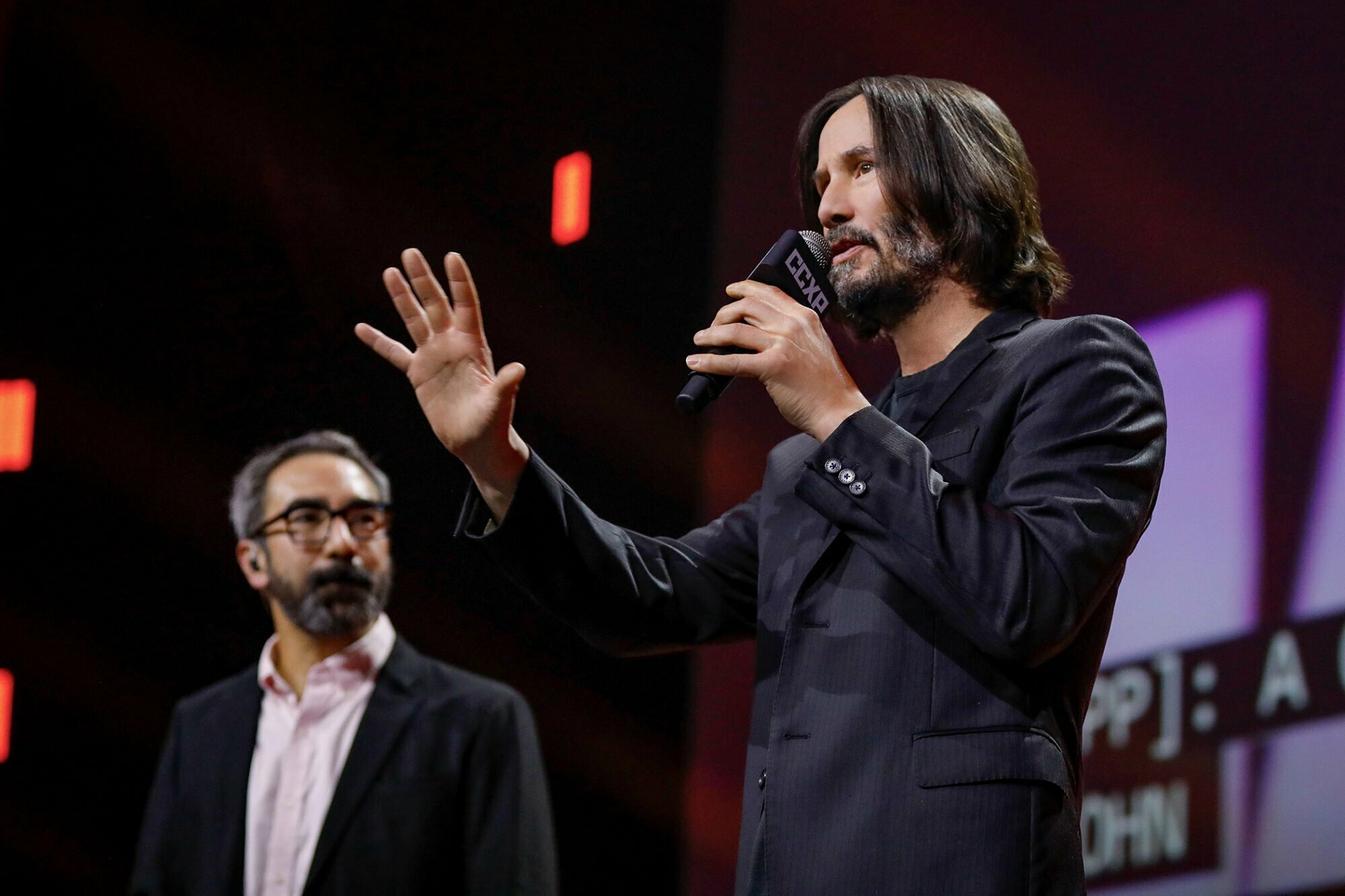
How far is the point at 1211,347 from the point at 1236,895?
866mm

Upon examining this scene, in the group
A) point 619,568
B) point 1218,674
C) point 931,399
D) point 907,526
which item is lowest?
point 1218,674

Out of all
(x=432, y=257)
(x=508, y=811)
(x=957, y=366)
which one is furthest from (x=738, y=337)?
(x=432, y=257)

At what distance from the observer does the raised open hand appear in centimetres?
155

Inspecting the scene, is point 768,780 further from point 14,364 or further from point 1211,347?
point 14,364

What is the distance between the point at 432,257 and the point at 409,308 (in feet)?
4.99

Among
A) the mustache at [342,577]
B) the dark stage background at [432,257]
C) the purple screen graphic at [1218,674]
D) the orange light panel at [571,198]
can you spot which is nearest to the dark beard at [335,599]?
the mustache at [342,577]

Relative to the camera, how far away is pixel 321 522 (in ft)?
10.6

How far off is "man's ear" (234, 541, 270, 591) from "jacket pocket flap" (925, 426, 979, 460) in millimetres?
2118

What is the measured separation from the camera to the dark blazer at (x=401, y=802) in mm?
2719

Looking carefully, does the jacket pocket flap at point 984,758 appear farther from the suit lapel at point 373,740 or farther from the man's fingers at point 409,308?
the suit lapel at point 373,740

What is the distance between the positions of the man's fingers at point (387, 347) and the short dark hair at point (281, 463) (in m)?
1.61

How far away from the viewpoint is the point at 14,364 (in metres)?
3.33

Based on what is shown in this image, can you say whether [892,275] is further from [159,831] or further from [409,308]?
[159,831]

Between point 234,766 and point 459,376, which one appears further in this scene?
point 234,766
